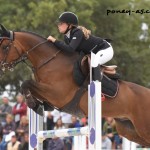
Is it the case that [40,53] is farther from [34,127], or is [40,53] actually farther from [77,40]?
[34,127]

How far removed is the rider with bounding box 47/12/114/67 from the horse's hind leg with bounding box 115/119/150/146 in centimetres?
132

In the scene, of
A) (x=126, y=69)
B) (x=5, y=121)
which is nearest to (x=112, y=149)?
(x=5, y=121)

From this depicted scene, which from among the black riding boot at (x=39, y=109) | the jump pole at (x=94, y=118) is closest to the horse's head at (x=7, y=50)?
the black riding boot at (x=39, y=109)

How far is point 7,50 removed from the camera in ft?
27.4

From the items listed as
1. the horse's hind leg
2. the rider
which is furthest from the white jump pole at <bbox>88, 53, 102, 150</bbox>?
the horse's hind leg

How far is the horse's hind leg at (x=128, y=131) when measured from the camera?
30.4 ft

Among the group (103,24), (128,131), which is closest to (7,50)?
(128,131)

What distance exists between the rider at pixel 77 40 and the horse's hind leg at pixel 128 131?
1.32m

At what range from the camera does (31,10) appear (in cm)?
2216

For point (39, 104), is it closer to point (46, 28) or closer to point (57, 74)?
point (57, 74)

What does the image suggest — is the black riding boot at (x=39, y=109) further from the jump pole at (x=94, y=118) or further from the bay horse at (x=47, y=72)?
the jump pole at (x=94, y=118)

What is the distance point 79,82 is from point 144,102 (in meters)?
1.35

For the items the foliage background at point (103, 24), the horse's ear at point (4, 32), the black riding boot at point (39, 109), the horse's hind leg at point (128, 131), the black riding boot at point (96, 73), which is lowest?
the horse's hind leg at point (128, 131)

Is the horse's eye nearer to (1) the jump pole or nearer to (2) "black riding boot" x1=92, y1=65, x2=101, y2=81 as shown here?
(2) "black riding boot" x1=92, y1=65, x2=101, y2=81
